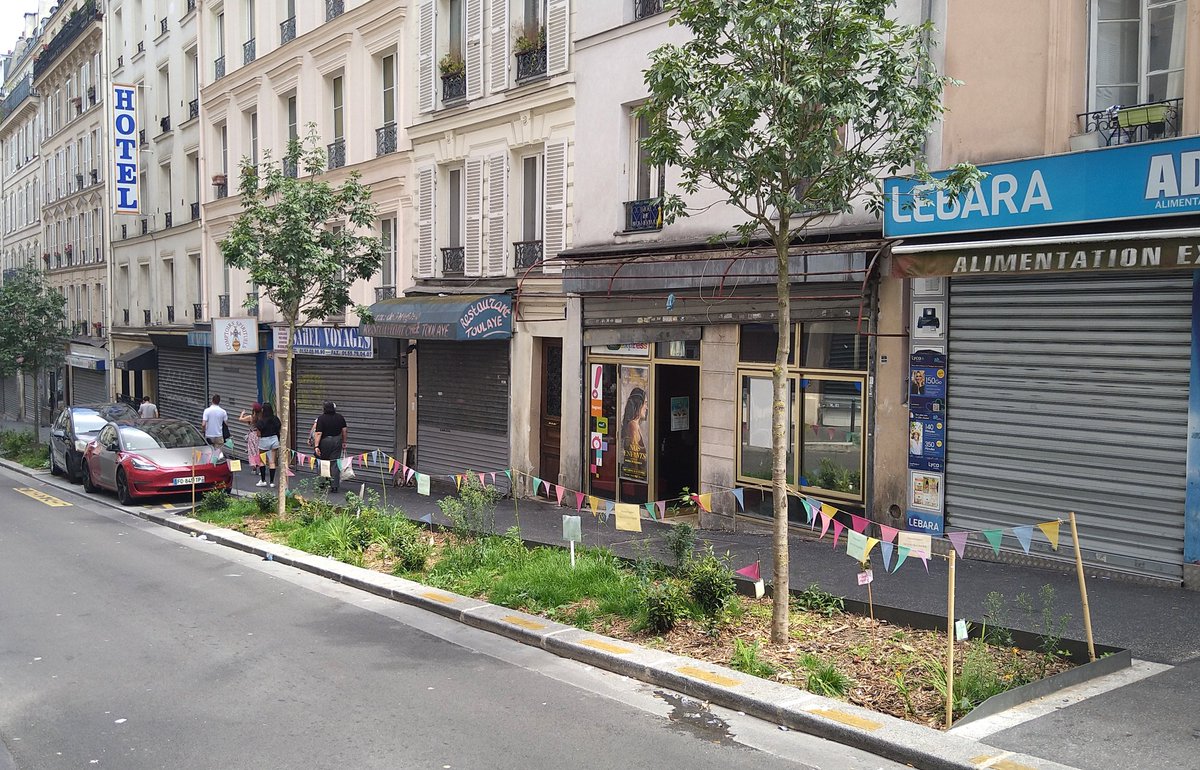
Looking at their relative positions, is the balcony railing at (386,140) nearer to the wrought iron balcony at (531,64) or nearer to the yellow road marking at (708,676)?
→ the wrought iron balcony at (531,64)

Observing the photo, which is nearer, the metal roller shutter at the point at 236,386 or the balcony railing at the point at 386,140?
the balcony railing at the point at 386,140

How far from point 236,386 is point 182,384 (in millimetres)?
4629

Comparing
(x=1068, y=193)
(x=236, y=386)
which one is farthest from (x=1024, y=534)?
(x=236, y=386)

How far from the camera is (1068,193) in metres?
9.52

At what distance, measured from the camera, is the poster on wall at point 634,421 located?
1492 cm

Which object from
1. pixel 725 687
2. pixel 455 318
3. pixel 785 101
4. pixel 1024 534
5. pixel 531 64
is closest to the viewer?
pixel 725 687

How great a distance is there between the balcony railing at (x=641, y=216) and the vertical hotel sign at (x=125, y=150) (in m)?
24.9

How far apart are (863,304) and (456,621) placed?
19.3 ft

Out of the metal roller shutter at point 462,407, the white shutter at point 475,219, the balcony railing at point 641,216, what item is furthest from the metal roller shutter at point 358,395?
the balcony railing at point 641,216

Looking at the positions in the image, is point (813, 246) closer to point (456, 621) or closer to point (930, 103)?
point (930, 103)

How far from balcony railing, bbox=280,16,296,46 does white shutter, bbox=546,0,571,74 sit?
34.4ft

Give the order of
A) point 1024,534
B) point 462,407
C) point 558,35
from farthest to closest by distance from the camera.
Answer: point 462,407
point 558,35
point 1024,534

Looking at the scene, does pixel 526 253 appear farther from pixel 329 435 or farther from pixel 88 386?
pixel 88 386

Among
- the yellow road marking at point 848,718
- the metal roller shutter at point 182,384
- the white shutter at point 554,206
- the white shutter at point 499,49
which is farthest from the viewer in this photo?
the metal roller shutter at point 182,384
